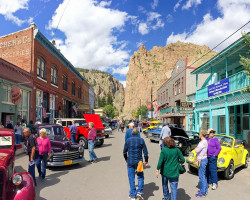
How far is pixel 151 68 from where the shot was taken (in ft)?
349

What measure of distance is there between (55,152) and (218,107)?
1334cm

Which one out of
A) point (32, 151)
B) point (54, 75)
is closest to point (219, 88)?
point (32, 151)

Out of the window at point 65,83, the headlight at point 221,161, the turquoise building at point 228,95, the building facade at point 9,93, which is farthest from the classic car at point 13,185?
the window at point 65,83

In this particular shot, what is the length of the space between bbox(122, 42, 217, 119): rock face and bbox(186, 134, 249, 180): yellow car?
3390 inches

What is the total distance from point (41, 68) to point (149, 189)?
19475 mm

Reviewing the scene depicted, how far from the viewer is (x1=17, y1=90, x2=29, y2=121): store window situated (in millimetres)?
17422

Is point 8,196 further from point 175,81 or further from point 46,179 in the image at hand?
point 175,81

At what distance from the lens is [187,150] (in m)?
11.9

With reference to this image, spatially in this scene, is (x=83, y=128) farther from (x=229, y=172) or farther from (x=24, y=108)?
(x=229, y=172)

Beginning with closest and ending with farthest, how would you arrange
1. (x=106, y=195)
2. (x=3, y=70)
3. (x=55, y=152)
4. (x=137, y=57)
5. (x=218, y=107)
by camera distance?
(x=106, y=195) → (x=55, y=152) → (x=3, y=70) → (x=218, y=107) → (x=137, y=57)

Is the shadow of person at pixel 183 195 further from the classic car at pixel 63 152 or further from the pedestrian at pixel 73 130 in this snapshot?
the pedestrian at pixel 73 130

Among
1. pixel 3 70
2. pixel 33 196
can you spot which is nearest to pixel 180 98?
pixel 3 70

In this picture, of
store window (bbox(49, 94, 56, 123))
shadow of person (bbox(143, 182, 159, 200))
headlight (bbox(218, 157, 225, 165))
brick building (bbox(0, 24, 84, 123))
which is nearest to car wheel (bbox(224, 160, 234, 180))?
headlight (bbox(218, 157, 225, 165))

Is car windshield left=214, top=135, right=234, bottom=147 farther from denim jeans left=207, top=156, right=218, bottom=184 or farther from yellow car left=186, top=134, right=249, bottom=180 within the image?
denim jeans left=207, top=156, right=218, bottom=184
